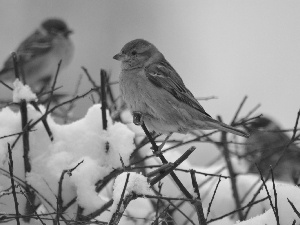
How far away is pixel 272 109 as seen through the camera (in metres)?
10.3

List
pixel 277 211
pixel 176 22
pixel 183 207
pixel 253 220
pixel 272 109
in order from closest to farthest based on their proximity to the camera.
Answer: pixel 277 211 → pixel 253 220 → pixel 183 207 → pixel 272 109 → pixel 176 22

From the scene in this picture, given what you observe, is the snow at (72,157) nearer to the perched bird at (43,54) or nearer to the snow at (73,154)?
the snow at (73,154)

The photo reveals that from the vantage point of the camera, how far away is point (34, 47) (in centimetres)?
681

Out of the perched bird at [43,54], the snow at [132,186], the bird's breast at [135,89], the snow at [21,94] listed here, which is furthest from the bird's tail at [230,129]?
the perched bird at [43,54]

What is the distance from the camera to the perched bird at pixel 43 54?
252 inches

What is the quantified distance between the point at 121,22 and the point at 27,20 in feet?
6.47

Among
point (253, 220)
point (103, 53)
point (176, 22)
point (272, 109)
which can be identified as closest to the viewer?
point (253, 220)

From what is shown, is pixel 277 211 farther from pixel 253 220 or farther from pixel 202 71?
pixel 202 71

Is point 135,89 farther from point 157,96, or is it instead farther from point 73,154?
point 73,154

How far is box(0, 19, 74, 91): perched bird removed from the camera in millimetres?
6398

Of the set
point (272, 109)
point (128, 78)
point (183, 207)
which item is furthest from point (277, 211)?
point (272, 109)

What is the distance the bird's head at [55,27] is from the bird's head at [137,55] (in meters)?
3.78

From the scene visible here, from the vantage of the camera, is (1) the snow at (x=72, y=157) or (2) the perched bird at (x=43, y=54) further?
(2) the perched bird at (x=43, y=54)

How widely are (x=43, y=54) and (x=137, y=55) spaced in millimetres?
3429
